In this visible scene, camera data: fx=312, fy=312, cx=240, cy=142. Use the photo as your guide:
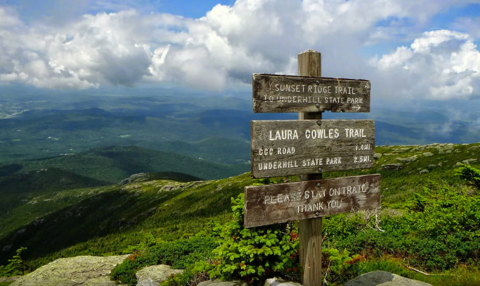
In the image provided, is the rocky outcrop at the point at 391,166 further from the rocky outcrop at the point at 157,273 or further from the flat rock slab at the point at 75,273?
the rocky outcrop at the point at 157,273

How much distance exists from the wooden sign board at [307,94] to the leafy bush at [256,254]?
2665mm

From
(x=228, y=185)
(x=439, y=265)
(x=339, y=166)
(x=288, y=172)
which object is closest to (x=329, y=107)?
(x=339, y=166)

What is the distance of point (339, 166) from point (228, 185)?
3418 inches

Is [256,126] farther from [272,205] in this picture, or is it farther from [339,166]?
[339,166]

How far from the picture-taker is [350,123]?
6.93 metres

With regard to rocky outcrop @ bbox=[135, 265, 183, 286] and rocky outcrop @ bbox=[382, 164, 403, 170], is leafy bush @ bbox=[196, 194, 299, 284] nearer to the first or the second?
rocky outcrop @ bbox=[135, 265, 183, 286]

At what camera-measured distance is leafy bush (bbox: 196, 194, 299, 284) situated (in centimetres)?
674

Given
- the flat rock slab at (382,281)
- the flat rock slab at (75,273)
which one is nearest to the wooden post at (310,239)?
the flat rock slab at (382,281)

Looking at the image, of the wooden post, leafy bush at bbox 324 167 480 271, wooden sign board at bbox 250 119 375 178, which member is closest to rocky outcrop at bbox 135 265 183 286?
the wooden post

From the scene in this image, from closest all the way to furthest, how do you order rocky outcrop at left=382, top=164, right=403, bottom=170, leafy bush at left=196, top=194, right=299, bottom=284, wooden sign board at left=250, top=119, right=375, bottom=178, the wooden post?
1. wooden sign board at left=250, top=119, right=375, bottom=178
2. leafy bush at left=196, top=194, right=299, bottom=284
3. the wooden post
4. rocky outcrop at left=382, top=164, right=403, bottom=170

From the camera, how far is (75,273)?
40.7 ft

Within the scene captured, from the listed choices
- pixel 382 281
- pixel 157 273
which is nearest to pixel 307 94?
pixel 382 281

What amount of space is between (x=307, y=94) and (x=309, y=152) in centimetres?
122

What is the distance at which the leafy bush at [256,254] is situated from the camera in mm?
6745
